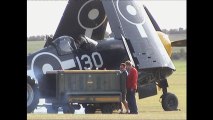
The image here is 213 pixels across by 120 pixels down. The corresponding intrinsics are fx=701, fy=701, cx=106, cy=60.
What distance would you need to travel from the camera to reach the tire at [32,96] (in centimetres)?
1962

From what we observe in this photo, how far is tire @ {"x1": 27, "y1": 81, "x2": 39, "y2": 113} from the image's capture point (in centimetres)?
1962

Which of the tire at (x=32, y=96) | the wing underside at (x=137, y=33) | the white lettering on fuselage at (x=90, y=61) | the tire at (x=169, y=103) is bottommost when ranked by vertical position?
the tire at (x=169, y=103)

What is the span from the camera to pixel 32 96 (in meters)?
19.9

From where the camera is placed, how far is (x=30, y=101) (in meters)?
19.8

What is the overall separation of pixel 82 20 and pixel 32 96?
429cm

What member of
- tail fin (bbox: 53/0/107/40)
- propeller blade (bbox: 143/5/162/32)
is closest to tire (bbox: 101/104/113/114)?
tail fin (bbox: 53/0/107/40)

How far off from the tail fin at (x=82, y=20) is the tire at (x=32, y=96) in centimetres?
316

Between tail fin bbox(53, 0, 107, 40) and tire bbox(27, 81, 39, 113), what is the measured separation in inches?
124

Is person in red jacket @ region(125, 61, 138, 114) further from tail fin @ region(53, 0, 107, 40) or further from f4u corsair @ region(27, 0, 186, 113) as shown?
tail fin @ region(53, 0, 107, 40)

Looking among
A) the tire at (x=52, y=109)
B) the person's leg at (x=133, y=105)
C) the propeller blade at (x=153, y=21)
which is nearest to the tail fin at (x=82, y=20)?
the propeller blade at (x=153, y=21)

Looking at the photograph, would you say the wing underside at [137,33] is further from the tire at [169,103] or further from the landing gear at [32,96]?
the landing gear at [32,96]
